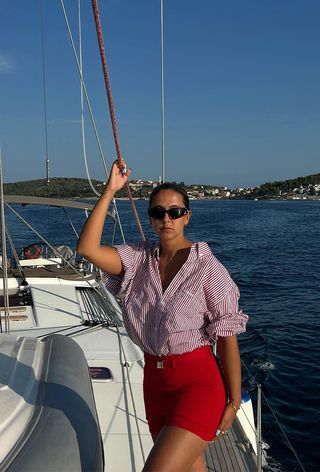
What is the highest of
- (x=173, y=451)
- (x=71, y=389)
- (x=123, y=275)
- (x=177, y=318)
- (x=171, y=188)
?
(x=171, y=188)

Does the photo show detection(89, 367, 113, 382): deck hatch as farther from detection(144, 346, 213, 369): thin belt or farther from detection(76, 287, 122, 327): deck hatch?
detection(144, 346, 213, 369): thin belt

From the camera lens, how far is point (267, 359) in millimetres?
10688

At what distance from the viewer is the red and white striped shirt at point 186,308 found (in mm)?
2258

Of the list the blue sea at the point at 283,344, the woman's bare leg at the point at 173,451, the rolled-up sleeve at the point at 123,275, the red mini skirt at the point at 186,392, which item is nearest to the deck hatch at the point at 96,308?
the blue sea at the point at 283,344

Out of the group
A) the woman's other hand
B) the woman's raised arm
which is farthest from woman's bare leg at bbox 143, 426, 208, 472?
the woman's raised arm

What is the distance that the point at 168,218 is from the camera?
7.89ft

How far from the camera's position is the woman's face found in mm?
2410

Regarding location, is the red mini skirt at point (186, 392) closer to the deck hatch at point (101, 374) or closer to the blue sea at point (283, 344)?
the blue sea at point (283, 344)

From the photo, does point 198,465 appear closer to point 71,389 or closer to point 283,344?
point 71,389

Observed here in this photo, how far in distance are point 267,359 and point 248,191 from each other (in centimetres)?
17366

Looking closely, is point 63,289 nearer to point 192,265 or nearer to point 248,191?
point 192,265

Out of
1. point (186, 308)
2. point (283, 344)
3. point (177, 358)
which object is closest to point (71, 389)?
point (177, 358)

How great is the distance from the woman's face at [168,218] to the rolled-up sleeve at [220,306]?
0.90 feet

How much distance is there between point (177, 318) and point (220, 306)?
0.71ft
